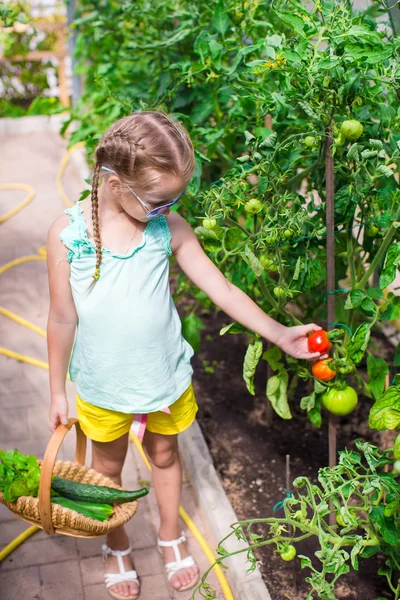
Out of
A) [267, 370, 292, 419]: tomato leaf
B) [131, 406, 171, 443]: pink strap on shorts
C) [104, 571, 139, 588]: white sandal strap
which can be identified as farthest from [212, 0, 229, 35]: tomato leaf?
[104, 571, 139, 588]: white sandal strap

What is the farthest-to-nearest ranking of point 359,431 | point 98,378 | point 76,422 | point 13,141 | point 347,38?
point 13,141 < point 359,431 < point 76,422 < point 98,378 < point 347,38

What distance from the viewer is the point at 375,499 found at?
1976mm

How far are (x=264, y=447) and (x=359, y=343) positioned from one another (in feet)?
3.41

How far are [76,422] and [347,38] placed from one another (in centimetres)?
139

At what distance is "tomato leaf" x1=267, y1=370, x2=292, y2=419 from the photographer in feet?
7.94

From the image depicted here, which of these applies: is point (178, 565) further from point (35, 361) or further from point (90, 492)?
point (35, 361)

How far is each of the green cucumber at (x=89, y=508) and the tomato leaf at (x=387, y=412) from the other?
2.98 ft

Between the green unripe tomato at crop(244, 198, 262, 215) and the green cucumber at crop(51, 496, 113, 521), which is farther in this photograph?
the green cucumber at crop(51, 496, 113, 521)

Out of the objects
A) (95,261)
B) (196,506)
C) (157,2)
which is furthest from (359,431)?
(157,2)

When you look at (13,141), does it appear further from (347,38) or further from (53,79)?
(347,38)

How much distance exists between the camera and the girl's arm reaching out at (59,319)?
80.0 inches

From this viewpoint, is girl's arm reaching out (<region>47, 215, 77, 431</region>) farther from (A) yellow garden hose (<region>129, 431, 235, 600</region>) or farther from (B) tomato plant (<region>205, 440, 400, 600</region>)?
(B) tomato plant (<region>205, 440, 400, 600</region>)

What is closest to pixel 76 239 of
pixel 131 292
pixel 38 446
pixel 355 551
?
pixel 131 292

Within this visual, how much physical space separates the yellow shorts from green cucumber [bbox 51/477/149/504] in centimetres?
16
